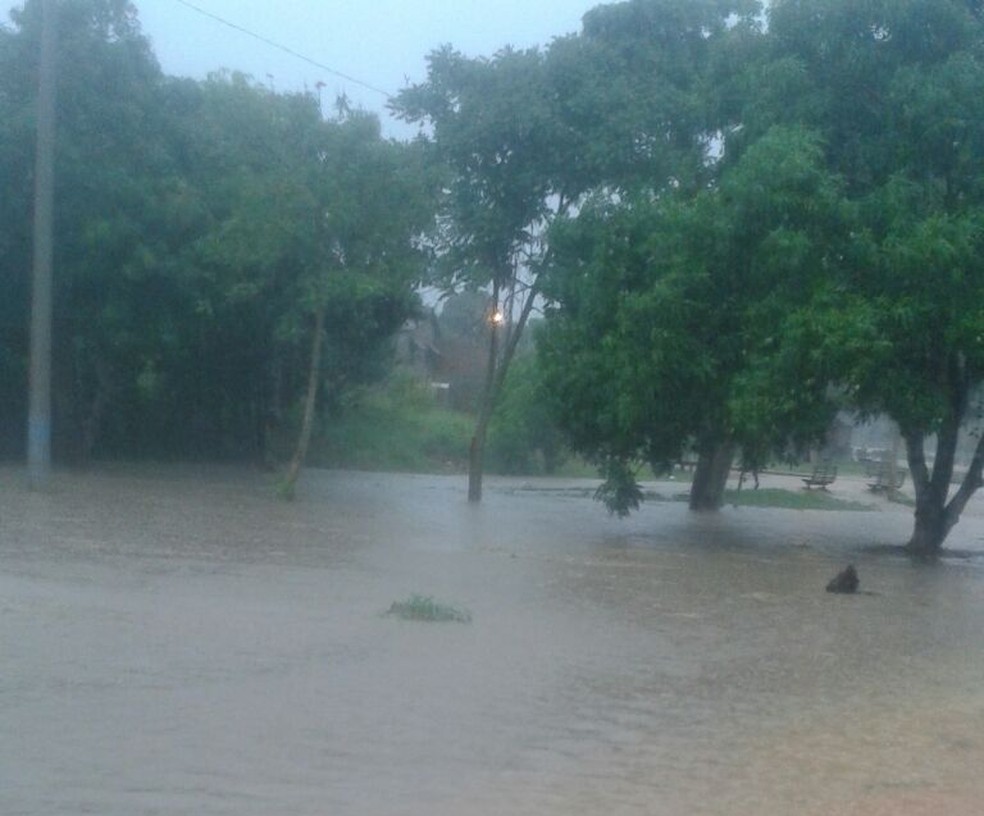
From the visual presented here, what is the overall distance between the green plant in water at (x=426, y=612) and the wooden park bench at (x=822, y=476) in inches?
1505

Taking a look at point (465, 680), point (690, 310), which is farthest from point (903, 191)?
point (465, 680)

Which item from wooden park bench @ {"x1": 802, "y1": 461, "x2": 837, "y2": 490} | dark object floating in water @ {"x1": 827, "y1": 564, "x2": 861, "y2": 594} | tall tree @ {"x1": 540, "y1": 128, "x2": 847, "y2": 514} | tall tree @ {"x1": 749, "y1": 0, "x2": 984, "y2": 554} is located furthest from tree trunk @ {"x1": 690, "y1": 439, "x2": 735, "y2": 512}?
dark object floating in water @ {"x1": 827, "y1": 564, "x2": 861, "y2": 594}

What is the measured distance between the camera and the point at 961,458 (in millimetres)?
77312

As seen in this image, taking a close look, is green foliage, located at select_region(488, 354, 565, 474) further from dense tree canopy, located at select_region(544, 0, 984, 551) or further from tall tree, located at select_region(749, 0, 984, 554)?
tall tree, located at select_region(749, 0, 984, 554)

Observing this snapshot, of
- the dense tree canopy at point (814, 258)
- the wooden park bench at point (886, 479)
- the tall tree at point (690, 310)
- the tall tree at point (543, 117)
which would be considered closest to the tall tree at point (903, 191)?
the dense tree canopy at point (814, 258)

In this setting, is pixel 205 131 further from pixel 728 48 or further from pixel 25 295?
pixel 728 48

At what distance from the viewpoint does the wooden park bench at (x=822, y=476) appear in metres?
51.6

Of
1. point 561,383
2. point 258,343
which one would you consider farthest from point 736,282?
point 258,343

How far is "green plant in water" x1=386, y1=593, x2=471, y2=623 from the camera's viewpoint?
14477mm

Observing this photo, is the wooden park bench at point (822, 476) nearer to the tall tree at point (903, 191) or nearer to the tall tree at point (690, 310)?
the tall tree at point (690, 310)

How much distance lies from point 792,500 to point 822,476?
707cm

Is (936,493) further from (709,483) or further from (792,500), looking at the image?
(792,500)

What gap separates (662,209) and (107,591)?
12.6 m

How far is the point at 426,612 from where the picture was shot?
14508 millimetres
